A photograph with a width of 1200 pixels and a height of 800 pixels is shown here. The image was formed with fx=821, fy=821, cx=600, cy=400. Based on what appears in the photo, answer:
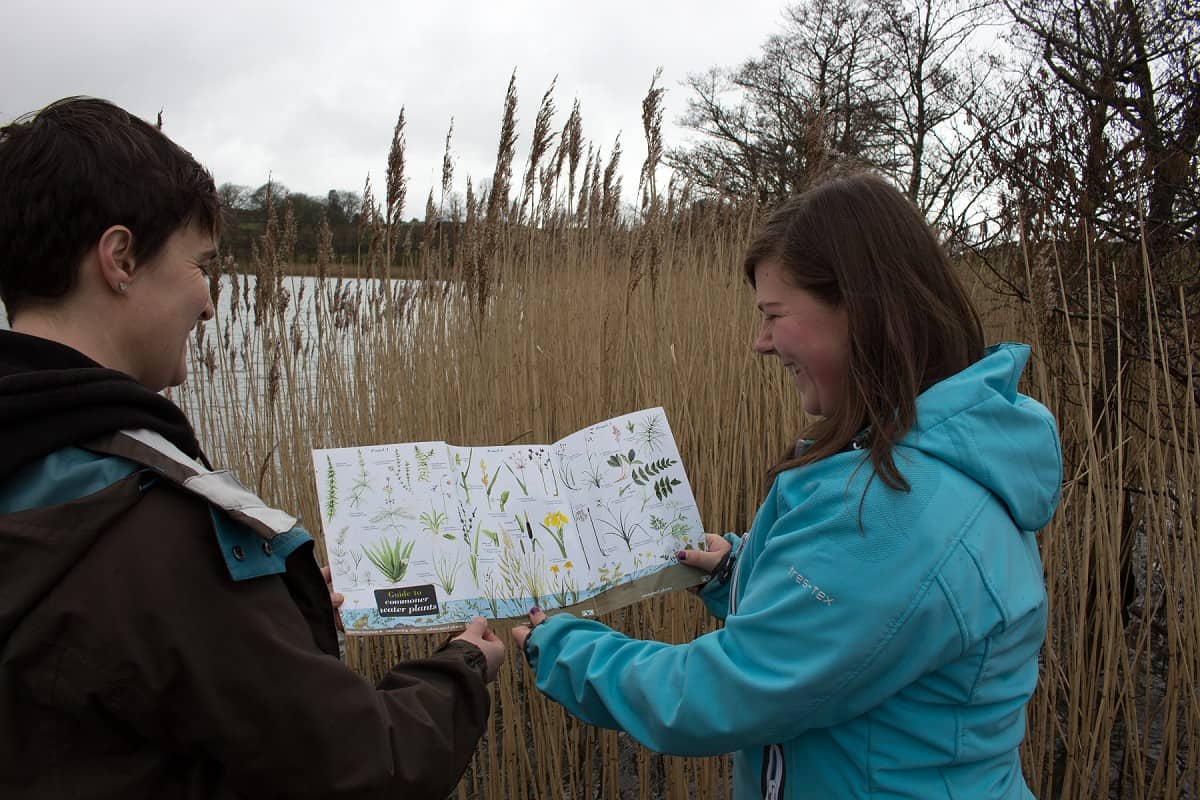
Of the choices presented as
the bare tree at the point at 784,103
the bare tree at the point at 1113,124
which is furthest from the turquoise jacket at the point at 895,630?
the bare tree at the point at 784,103

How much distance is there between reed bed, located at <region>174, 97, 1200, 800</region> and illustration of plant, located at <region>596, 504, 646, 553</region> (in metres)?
0.55

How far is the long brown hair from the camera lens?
0.91 meters

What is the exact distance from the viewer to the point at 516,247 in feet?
9.78

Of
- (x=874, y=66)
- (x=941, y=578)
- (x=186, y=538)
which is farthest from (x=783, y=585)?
(x=874, y=66)

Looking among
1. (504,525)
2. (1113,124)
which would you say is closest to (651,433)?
(504,525)

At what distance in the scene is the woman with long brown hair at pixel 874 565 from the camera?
0.81 m

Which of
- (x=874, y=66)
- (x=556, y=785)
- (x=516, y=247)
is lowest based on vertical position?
(x=556, y=785)

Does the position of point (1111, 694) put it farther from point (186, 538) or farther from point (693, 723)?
point (186, 538)

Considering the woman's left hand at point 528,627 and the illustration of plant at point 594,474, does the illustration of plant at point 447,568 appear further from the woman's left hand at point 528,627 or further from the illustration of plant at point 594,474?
the illustration of plant at point 594,474

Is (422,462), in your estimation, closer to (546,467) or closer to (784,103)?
(546,467)

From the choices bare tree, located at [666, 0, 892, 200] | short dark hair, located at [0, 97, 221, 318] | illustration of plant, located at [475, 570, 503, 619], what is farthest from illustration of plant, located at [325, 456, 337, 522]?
bare tree, located at [666, 0, 892, 200]

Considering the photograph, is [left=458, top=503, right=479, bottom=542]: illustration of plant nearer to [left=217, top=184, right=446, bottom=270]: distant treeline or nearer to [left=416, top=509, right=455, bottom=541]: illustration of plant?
[left=416, top=509, right=455, bottom=541]: illustration of plant

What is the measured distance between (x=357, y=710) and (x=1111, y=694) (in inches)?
58.3

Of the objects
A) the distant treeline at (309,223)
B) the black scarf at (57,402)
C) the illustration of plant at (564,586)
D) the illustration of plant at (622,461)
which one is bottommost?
the illustration of plant at (564,586)
